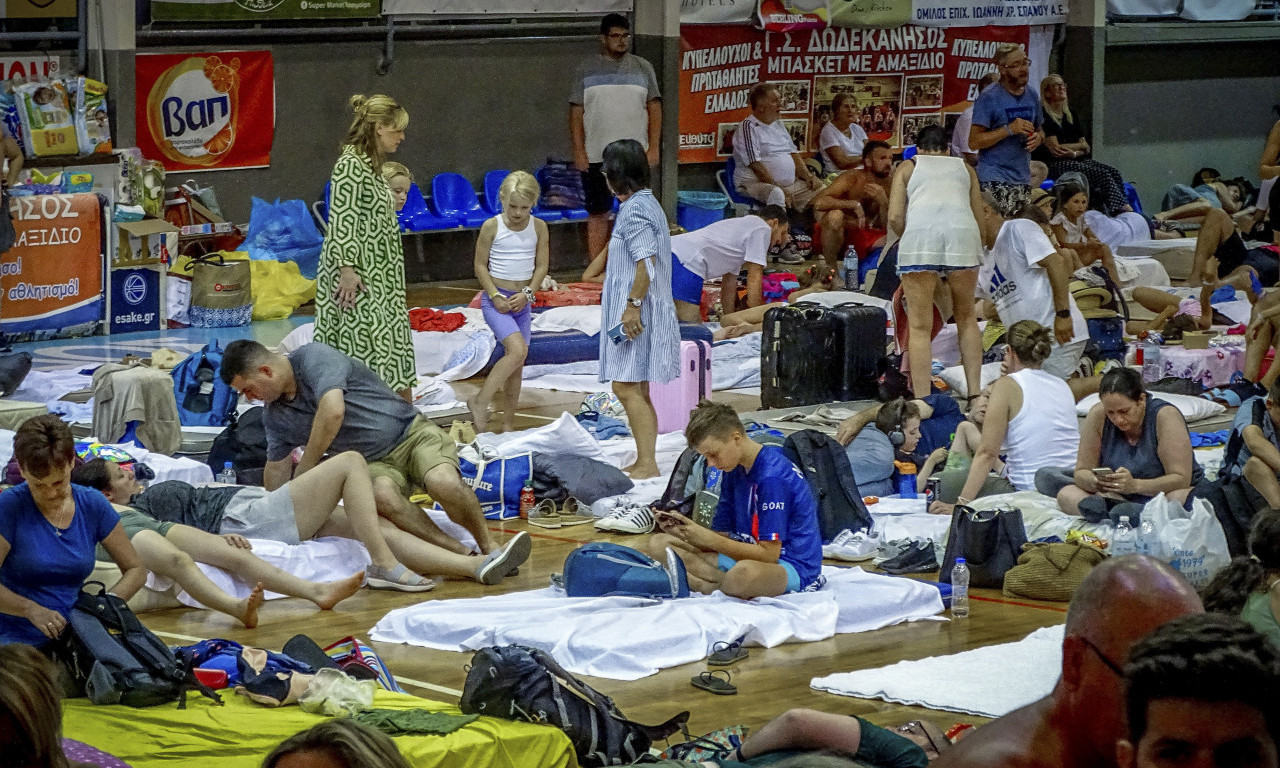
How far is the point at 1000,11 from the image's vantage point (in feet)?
66.6

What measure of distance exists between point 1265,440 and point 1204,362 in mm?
4472

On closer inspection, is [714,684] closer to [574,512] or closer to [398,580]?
[398,580]

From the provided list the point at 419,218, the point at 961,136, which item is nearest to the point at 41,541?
the point at 419,218

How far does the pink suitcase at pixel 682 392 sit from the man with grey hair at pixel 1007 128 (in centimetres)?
559

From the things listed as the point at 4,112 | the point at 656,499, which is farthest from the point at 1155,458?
the point at 4,112

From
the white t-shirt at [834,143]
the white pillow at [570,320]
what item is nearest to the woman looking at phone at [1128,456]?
the white pillow at [570,320]

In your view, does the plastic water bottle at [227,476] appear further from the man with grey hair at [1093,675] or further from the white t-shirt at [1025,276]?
the man with grey hair at [1093,675]

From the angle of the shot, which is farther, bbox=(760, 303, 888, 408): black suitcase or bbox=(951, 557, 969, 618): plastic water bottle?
bbox=(760, 303, 888, 408): black suitcase

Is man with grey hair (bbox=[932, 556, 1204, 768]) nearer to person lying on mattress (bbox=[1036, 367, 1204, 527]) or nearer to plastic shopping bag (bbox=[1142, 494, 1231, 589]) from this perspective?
plastic shopping bag (bbox=[1142, 494, 1231, 589])

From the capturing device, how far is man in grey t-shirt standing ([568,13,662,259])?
15820 mm

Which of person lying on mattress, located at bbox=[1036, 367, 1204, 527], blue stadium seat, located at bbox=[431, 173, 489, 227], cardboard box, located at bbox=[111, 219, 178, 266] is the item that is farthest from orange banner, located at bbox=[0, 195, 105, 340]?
person lying on mattress, located at bbox=[1036, 367, 1204, 527]

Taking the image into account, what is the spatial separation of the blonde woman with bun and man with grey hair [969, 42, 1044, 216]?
6.81 m

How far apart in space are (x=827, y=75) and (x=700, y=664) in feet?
45.0

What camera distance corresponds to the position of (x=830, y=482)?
816 centimetres
